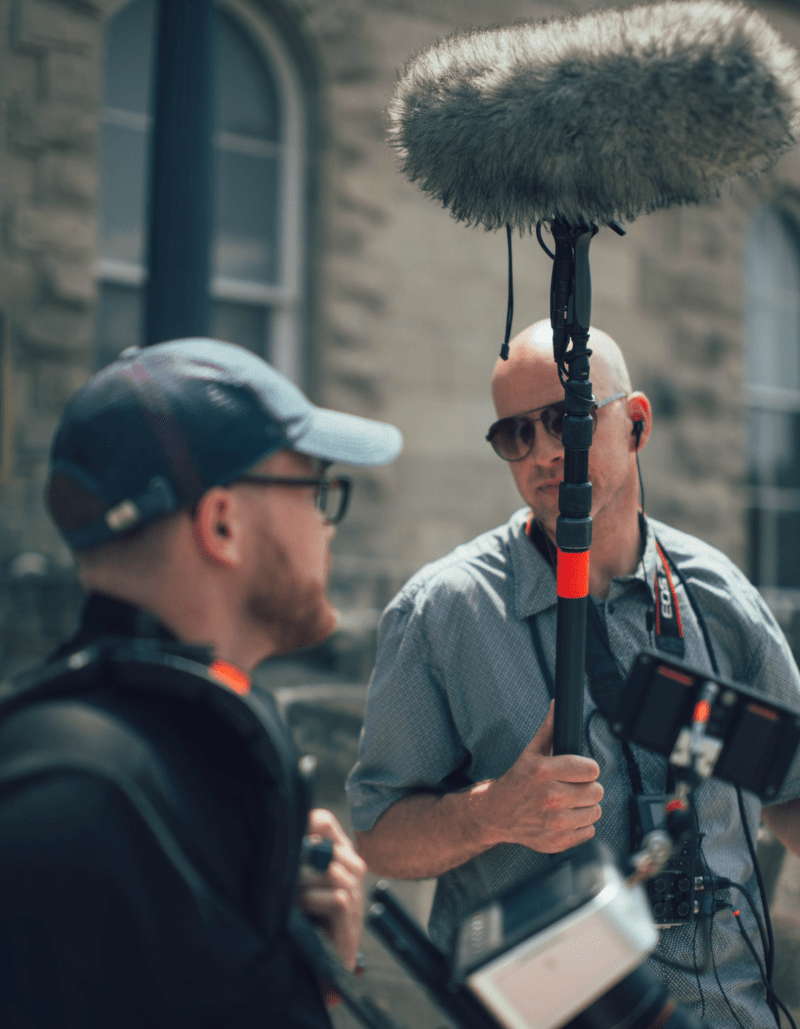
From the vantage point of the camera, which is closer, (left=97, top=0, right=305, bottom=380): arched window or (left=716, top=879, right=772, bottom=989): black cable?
(left=716, top=879, right=772, bottom=989): black cable

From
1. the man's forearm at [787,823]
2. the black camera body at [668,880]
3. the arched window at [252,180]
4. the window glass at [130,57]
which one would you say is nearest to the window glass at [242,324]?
the arched window at [252,180]

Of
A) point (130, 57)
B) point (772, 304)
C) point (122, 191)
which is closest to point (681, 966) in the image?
point (122, 191)

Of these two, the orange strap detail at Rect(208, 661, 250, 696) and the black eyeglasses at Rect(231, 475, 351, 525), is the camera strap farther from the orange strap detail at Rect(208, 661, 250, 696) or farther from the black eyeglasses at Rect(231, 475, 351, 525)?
the orange strap detail at Rect(208, 661, 250, 696)

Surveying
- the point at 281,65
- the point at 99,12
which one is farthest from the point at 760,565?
the point at 99,12

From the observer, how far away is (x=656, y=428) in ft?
24.1

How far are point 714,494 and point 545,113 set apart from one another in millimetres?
6156

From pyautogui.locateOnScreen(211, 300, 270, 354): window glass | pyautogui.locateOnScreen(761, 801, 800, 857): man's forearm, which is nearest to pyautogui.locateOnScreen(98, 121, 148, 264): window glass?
pyautogui.locateOnScreen(211, 300, 270, 354): window glass

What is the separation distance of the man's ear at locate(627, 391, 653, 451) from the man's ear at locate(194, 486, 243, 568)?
1215mm

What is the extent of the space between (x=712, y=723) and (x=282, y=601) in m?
0.61

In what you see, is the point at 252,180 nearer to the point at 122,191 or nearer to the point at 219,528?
the point at 122,191

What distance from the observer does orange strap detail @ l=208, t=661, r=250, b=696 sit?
1.25m

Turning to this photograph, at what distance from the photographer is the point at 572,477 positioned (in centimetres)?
191

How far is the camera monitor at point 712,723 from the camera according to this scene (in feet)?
4.71

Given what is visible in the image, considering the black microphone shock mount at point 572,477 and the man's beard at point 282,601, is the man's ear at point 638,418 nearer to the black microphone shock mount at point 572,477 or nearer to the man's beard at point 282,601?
the black microphone shock mount at point 572,477
